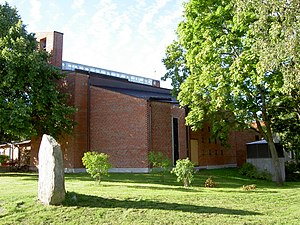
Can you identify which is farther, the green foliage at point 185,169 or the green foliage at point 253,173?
the green foliage at point 253,173

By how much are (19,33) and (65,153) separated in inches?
368

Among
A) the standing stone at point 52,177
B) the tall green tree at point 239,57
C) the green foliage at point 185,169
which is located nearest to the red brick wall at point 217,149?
the tall green tree at point 239,57

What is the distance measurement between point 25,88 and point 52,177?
49.4 feet

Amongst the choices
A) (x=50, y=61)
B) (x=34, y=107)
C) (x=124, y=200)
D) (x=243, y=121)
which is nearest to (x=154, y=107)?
(x=243, y=121)

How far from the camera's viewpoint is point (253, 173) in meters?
25.5

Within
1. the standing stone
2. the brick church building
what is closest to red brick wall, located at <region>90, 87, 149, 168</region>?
the brick church building

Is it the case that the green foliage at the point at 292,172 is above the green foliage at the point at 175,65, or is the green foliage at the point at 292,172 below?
below

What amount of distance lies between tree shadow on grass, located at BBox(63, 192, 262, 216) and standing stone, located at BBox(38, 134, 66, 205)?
40cm

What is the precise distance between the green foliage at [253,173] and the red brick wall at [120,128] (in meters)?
9.26

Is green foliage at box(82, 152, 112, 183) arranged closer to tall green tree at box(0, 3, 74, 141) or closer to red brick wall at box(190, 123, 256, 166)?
tall green tree at box(0, 3, 74, 141)

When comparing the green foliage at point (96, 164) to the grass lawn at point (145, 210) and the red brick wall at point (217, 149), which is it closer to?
the grass lawn at point (145, 210)

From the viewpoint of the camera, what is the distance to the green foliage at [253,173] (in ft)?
81.4

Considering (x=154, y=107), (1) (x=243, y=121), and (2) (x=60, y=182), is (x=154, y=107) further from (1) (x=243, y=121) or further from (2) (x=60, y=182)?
(2) (x=60, y=182)

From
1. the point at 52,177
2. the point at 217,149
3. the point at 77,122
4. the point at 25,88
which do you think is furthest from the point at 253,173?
the point at 52,177
